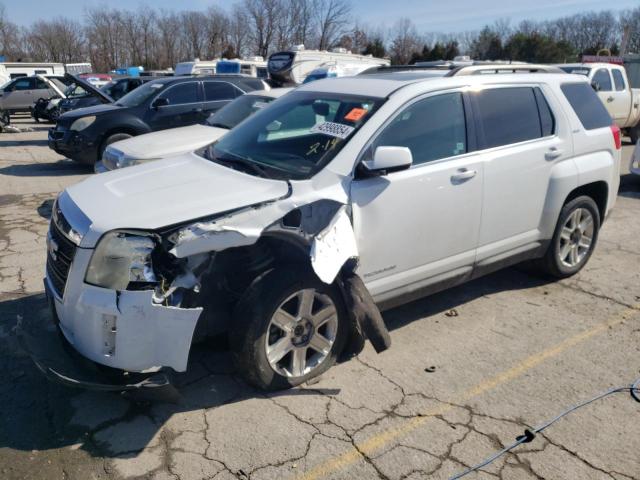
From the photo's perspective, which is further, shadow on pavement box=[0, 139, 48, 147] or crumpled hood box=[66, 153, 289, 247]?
shadow on pavement box=[0, 139, 48, 147]

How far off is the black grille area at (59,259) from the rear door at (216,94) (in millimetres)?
8255

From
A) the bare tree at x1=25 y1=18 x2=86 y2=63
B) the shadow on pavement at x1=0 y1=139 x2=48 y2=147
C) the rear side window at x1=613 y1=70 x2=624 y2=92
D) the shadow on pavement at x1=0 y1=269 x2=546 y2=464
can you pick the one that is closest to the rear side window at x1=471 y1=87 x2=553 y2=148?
the shadow on pavement at x1=0 y1=269 x2=546 y2=464

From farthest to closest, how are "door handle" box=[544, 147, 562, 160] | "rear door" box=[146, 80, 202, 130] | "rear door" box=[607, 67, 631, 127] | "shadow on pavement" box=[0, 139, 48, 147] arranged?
1. "shadow on pavement" box=[0, 139, 48, 147]
2. "rear door" box=[607, 67, 631, 127]
3. "rear door" box=[146, 80, 202, 130]
4. "door handle" box=[544, 147, 562, 160]

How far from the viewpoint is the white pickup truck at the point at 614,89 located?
44.1 feet

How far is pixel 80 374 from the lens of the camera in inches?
112

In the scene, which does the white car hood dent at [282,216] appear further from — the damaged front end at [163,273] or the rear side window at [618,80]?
the rear side window at [618,80]

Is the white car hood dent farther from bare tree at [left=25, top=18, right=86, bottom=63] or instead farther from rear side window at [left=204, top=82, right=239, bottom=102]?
bare tree at [left=25, top=18, right=86, bottom=63]

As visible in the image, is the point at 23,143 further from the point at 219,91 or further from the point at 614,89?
the point at 614,89

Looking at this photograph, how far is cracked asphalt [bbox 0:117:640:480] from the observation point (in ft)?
9.03

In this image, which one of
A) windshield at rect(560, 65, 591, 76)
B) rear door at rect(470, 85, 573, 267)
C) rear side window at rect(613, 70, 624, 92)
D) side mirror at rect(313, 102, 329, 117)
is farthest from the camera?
rear side window at rect(613, 70, 624, 92)

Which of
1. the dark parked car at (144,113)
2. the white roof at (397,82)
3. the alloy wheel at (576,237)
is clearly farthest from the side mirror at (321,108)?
the dark parked car at (144,113)

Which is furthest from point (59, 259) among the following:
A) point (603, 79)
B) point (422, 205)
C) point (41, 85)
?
point (41, 85)

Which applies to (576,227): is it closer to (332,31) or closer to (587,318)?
(587,318)

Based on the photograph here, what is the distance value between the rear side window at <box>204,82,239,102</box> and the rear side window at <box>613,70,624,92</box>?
9825 millimetres
